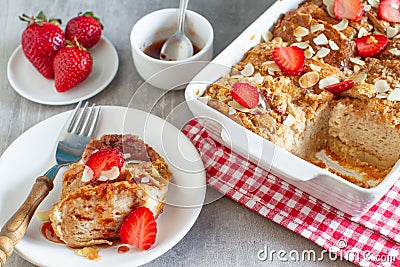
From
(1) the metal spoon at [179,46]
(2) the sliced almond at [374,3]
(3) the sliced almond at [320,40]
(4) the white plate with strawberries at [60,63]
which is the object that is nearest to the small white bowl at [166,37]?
(1) the metal spoon at [179,46]

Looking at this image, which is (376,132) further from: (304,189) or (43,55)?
(43,55)

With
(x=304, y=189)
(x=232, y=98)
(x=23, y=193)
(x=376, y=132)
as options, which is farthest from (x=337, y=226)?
(x=23, y=193)

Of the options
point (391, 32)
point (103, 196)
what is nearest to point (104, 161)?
point (103, 196)

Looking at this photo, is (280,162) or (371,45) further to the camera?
(371,45)

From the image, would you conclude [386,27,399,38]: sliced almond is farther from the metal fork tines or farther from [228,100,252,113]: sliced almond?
the metal fork tines

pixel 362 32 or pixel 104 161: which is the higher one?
pixel 362 32

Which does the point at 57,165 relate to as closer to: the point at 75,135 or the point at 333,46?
the point at 75,135

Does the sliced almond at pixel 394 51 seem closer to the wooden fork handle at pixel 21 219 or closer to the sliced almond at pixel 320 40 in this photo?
the sliced almond at pixel 320 40
